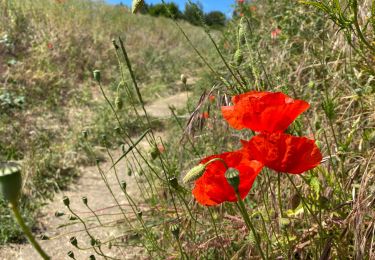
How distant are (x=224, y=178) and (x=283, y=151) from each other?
0.44 feet

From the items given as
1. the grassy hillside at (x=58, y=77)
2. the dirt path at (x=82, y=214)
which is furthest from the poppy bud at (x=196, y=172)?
the grassy hillside at (x=58, y=77)

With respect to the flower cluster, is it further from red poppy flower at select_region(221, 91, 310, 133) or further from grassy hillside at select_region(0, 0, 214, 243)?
grassy hillside at select_region(0, 0, 214, 243)

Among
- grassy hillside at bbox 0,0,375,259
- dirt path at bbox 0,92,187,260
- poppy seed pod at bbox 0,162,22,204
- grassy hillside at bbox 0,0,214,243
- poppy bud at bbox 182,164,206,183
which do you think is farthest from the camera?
grassy hillside at bbox 0,0,214,243

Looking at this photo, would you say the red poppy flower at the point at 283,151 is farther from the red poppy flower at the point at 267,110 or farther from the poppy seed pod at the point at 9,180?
the poppy seed pod at the point at 9,180

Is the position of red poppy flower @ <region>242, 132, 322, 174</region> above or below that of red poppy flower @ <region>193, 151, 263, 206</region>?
above

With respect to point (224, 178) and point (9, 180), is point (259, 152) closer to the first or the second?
point (224, 178)

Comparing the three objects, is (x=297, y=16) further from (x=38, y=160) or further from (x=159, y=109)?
(x=159, y=109)

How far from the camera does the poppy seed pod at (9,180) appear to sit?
1.82 feet

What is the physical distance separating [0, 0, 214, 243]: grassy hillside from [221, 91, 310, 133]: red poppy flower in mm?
1679

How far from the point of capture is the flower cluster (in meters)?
0.97

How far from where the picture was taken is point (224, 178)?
98cm

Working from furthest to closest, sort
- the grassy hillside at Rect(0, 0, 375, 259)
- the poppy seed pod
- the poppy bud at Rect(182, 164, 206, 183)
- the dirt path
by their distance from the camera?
the dirt path, the grassy hillside at Rect(0, 0, 375, 259), the poppy bud at Rect(182, 164, 206, 183), the poppy seed pod

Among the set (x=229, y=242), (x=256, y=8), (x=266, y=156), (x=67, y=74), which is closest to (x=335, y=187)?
(x=229, y=242)

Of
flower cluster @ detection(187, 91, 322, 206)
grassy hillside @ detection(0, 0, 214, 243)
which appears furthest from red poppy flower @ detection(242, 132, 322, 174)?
grassy hillside @ detection(0, 0, 214, 243)
